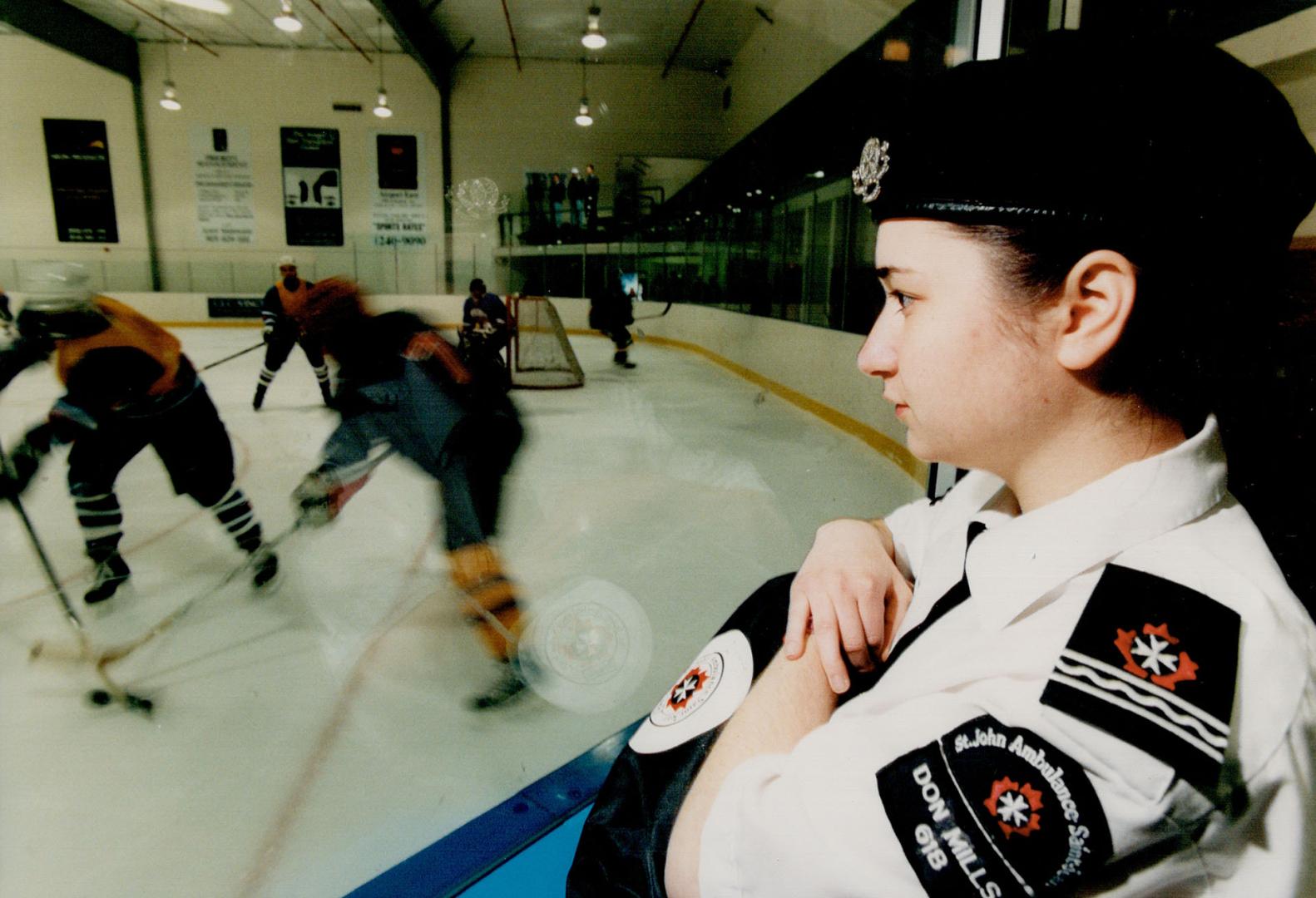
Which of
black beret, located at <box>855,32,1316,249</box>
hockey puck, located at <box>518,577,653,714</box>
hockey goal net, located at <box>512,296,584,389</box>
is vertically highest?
black beret, located at <box>855,32,1316,249</box>

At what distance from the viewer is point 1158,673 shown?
313 mm

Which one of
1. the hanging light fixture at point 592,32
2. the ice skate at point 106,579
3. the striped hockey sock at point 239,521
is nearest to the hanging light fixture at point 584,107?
the hanging light fixture at point 592,32

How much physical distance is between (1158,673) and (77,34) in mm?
2326

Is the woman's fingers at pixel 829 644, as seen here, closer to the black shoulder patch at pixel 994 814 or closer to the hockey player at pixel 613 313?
the black shoulder patch at pixel 994 814

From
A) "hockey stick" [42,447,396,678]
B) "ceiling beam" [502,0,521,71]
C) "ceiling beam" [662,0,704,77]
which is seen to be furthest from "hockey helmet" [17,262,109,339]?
"ceiling beam" [662,0,704,77]

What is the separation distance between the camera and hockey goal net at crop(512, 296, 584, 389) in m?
4.07

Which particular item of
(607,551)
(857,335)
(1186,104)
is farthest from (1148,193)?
(857,335)

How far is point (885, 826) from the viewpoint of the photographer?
32 cm

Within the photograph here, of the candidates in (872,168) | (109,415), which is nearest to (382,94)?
(109,415)

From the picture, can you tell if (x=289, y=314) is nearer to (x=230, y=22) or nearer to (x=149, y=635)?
(x=230, y=22)

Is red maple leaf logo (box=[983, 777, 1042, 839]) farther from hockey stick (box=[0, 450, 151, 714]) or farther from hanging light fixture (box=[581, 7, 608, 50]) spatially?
hanging light fixture (box=[581, 7, 608, 50])

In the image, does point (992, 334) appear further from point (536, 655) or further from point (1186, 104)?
point (536, 655)

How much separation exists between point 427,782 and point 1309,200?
1559 millimetres

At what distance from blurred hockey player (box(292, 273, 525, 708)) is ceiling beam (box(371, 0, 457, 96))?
653 millimetres
